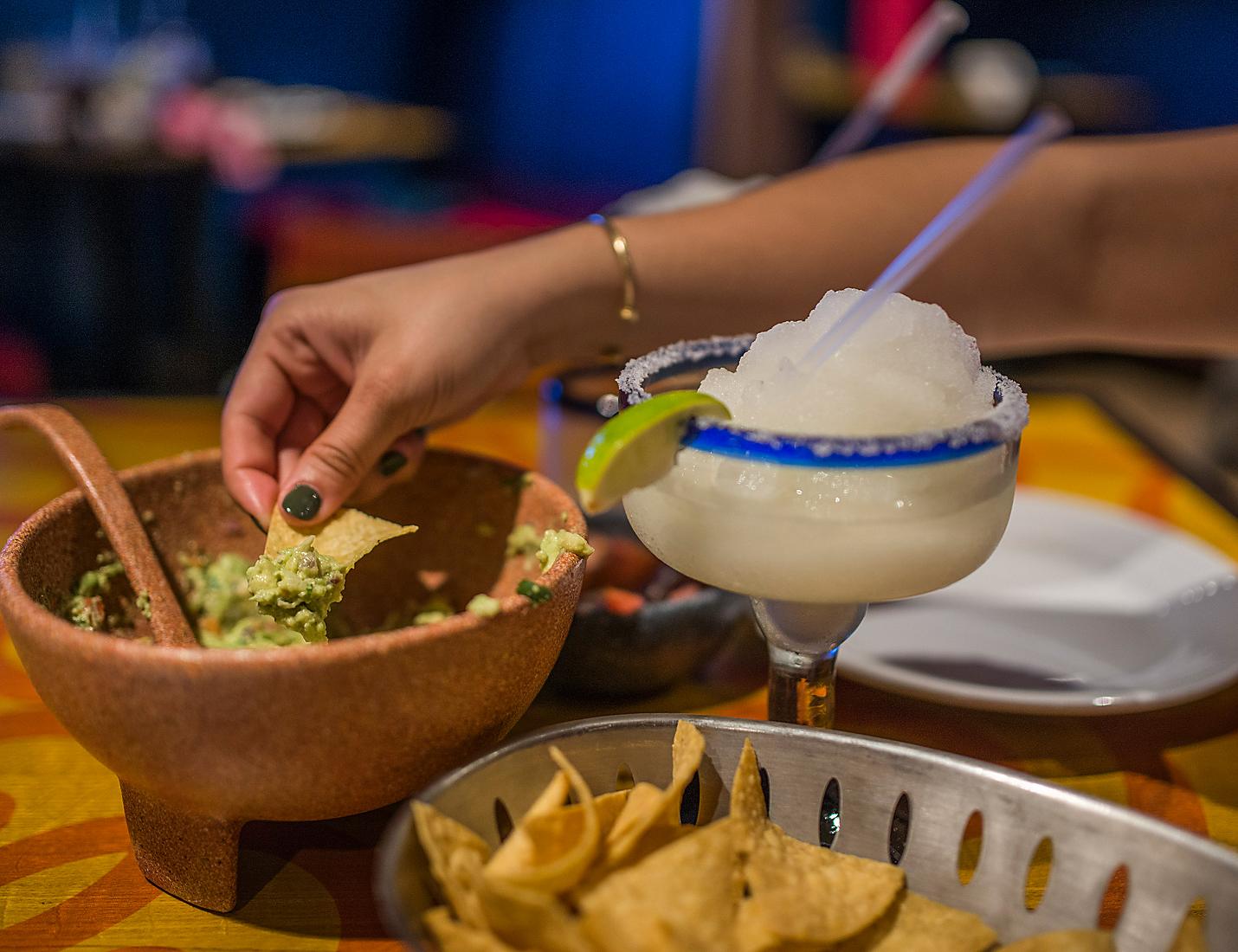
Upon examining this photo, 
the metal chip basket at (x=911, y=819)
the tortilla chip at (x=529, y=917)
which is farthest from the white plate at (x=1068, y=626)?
→ the tortilla chip at (x=529, y=917)

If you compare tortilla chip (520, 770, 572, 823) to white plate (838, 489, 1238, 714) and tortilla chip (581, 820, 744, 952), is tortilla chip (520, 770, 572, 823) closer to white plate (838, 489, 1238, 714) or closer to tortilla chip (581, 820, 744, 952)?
tortilla chip (581, 820, 744, 952)

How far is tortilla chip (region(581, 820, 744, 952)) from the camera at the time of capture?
589 millimetres

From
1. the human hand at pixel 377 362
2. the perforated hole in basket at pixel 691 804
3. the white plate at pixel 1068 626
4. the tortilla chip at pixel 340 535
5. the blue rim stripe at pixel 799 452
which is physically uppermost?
the blue rim stripe at pixel 799 452

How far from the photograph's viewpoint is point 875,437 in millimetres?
671

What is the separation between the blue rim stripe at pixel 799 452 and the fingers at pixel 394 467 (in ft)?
1.32

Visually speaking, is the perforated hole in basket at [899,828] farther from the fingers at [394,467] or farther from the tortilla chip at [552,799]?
the fingers at [394,467]

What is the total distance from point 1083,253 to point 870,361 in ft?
2.72

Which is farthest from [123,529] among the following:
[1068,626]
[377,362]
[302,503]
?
[1068,626]

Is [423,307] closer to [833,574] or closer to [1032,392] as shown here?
[833,574]

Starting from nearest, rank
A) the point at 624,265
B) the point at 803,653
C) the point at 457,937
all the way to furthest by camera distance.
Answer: the point at 457,937 < the point at 803,653 < the point at 624,265

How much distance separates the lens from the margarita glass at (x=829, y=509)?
2.22 ft

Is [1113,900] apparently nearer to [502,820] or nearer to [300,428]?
[502,820]

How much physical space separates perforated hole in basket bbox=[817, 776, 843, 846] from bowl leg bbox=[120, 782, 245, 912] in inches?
15.3

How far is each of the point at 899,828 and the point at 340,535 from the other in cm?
48
